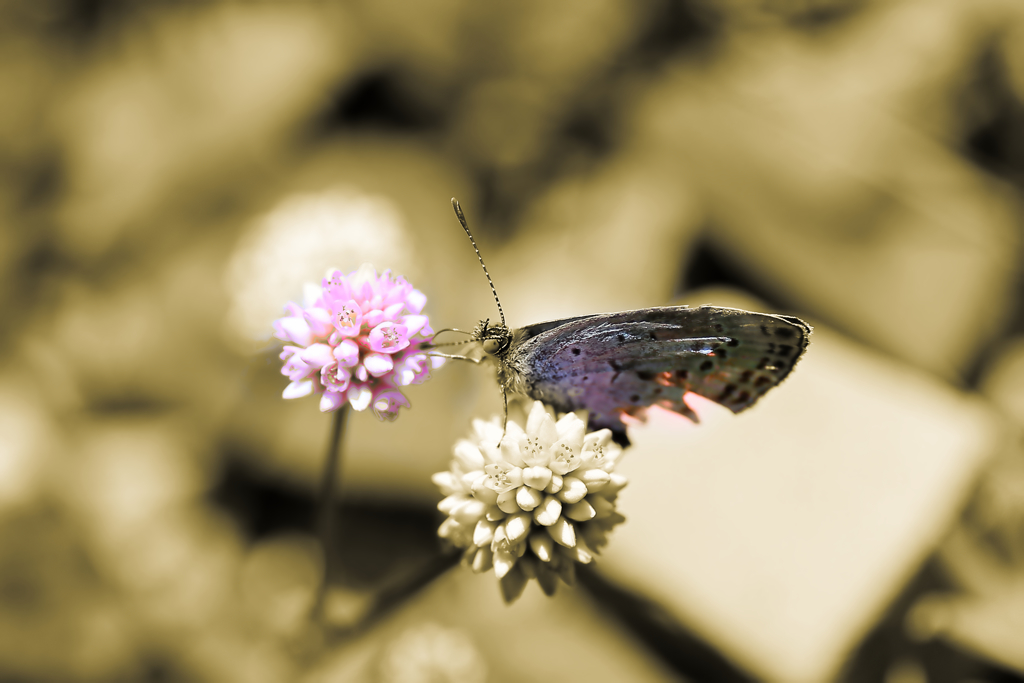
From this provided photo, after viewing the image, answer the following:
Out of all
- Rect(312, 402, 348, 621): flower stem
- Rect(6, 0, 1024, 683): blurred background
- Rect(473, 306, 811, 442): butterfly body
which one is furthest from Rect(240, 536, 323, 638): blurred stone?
Rect(473, 306, 811, 442): butterfly body

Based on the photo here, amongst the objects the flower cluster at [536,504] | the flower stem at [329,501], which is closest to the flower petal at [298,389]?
the flower stem at [329,501]

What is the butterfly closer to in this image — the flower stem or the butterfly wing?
the butterfly wing

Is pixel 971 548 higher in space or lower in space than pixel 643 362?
lower

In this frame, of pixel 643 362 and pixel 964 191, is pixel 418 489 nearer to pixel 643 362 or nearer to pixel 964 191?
pixel 643 362

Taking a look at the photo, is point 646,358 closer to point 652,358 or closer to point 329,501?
point 652,358

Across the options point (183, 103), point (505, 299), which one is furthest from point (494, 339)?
point (183, 103)

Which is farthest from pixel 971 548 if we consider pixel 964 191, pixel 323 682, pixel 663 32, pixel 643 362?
pixel 663 32

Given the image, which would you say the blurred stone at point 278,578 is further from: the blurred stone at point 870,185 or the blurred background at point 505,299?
the blurred stone at point 870,185
